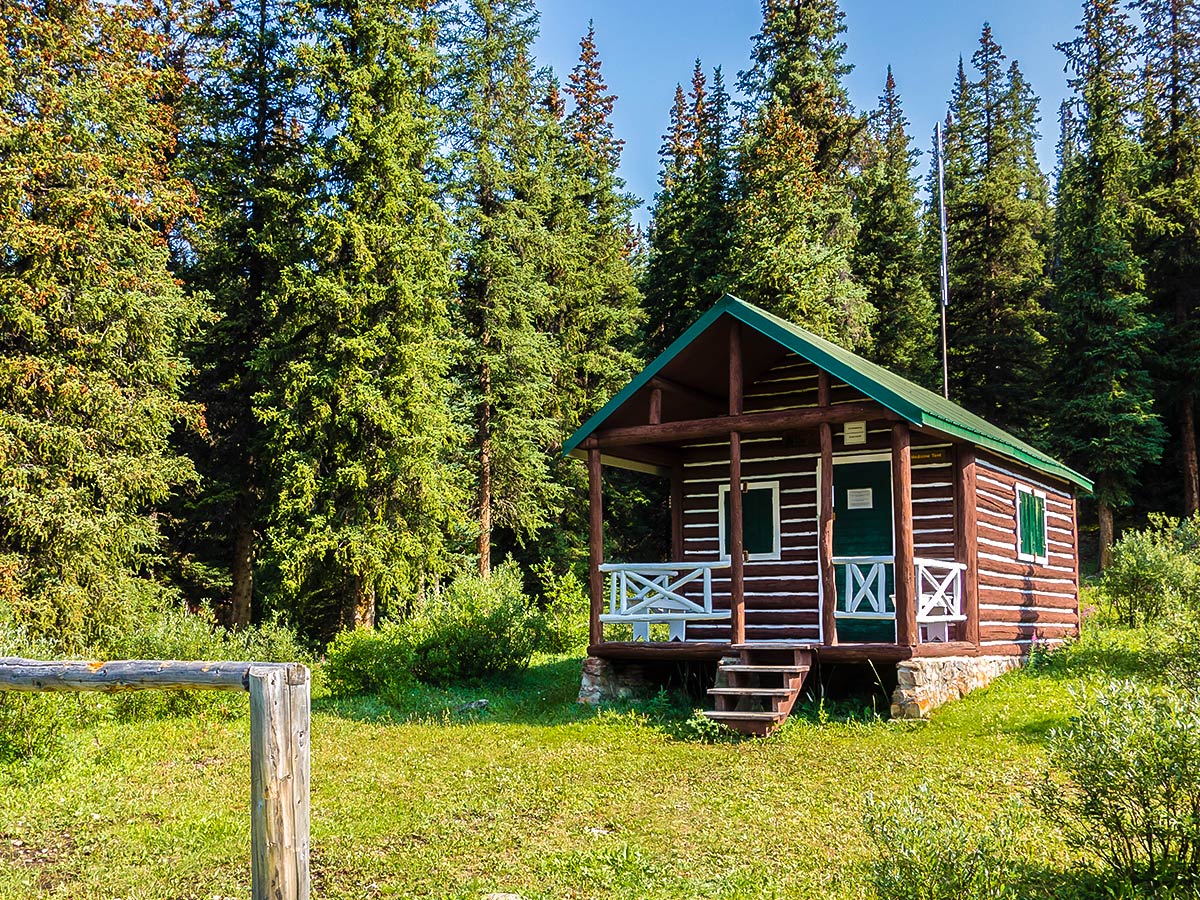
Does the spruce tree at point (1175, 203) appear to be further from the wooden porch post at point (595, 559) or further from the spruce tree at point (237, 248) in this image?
the spruce tree at point (237, 248)

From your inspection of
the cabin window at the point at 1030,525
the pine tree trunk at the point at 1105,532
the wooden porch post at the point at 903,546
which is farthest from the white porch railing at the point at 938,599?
the pine tree trunk at the point at 1105,532

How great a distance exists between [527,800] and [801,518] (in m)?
8.31

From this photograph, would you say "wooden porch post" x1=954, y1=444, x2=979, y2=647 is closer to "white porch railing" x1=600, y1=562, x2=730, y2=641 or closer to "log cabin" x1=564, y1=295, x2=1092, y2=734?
"log cabin" x1=564, y1=295, x2=1092, y2=734

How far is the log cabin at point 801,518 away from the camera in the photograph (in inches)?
518

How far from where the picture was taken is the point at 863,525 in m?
15.6

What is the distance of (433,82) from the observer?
28.2 meters

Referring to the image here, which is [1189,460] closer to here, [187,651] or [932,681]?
[932,681]

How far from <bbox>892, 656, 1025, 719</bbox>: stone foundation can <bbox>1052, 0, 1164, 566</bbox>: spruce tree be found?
19479mm

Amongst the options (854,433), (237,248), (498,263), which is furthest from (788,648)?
(237,248)

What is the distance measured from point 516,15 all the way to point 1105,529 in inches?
993

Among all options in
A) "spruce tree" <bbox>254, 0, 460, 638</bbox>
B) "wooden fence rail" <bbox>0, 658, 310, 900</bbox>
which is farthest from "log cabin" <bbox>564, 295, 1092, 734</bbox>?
"spruce tree" <bbox>254, 0, 460, 638</bbox>

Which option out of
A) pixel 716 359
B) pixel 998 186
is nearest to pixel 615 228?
pixel 998 186

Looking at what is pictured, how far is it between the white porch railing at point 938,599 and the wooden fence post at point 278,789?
32.1ft

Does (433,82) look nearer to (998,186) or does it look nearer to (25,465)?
(25,465)
